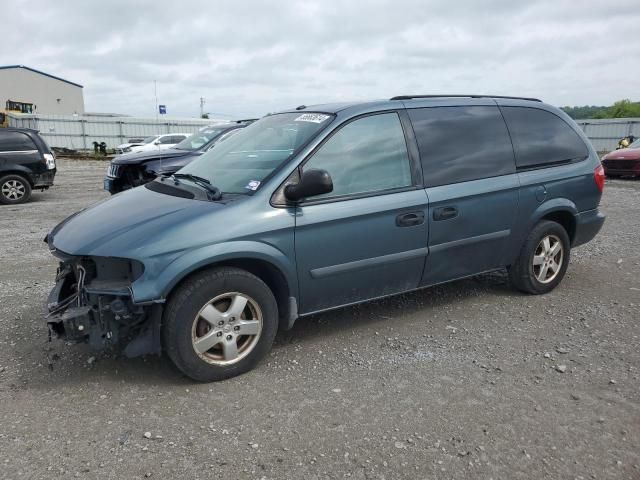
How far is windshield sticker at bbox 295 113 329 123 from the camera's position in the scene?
3982 millimetres

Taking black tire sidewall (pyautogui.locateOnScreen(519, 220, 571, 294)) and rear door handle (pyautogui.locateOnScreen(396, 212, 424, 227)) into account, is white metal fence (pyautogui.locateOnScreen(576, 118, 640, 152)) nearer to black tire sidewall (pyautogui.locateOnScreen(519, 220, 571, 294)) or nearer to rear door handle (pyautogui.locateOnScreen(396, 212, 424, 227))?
black tire sidewall (pyautogui.locateOnScreen(519, 220, 571, 294))

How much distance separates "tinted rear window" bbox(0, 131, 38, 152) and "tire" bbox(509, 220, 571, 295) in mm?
10911

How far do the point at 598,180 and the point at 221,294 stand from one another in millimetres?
3917

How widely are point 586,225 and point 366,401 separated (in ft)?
10.6

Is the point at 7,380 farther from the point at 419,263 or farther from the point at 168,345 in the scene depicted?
the point at 419,263

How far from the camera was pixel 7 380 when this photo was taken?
136 inches

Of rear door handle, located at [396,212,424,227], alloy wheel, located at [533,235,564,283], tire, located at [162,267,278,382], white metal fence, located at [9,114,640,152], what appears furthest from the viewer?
white metal fence, located at [9,114,640,152]

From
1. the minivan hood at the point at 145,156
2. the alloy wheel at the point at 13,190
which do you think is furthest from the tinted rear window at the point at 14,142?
the minivan hood at the point at 145,156

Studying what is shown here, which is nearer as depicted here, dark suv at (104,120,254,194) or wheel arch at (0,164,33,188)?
dark suv at (104,120,254,194)

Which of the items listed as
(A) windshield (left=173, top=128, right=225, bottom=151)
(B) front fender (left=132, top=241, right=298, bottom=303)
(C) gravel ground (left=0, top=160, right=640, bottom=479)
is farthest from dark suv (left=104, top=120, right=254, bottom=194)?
(B) front fender (left=132, top=241, right=298, bottom=303)

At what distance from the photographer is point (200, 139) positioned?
10703mm

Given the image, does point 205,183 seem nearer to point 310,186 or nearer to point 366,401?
point 310,186

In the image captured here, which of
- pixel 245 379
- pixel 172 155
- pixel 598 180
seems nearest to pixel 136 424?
pixel 245 379

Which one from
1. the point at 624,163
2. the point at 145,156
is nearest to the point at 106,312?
the point at 145,156
